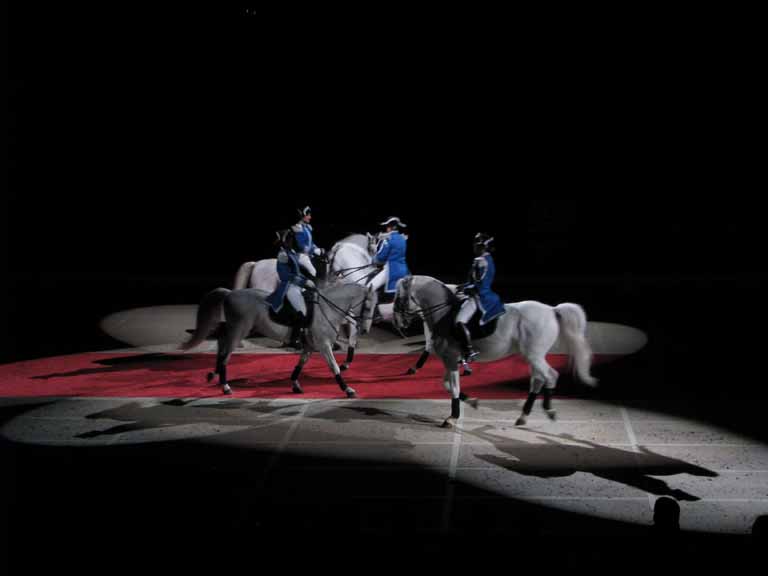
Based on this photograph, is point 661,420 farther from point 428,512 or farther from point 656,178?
point 656,178

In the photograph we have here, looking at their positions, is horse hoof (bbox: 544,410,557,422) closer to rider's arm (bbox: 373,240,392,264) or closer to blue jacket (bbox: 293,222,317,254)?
rider's arm (bbox: 373,240,392,264)

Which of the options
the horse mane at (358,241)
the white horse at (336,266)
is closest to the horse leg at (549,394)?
the white horse at (336,266)

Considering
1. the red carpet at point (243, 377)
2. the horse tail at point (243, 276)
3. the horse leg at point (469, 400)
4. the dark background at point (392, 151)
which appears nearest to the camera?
the horse leg at point (469, 400)

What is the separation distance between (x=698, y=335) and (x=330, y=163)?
979cm

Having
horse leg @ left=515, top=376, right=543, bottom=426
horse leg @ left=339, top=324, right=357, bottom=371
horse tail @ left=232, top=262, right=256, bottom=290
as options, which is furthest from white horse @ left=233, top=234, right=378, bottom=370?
horse leg @ left=515, top=376, right=543, bottom=426

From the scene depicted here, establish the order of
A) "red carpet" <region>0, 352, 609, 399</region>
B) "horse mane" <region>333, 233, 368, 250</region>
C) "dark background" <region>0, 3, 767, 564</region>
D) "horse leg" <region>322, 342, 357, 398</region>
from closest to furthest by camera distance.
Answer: "horse leg" <region>322, 342, 357, 398</region> < "red carpet" <region>0, 352, 609, 399</region> < "horse mane" <region>333, 233, 368, 250</region> < "dark background" <region>0, 3, 767, 564</region>

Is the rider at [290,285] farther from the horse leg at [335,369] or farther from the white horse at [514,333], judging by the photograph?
the white horse at [514,333]

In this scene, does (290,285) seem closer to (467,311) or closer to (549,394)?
(467,311)

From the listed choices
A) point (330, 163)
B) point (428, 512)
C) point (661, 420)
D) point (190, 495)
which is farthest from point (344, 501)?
point (330, 163)

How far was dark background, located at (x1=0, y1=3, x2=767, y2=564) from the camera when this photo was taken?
1934cm

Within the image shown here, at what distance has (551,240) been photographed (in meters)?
21.8

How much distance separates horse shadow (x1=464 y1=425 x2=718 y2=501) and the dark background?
842 cm

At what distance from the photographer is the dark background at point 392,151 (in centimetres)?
1934

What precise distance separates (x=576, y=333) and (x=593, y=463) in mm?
1671
